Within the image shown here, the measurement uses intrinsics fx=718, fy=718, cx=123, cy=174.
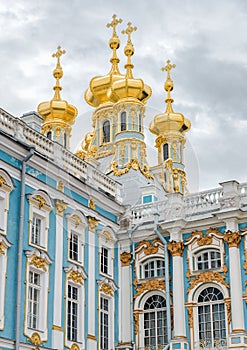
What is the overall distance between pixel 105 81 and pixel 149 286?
15.7 m

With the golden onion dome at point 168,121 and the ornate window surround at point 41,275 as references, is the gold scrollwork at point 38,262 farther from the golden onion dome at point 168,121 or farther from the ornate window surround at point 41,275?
the golden onion dome at point 168,121

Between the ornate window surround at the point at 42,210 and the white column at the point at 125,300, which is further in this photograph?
the white column at the point at 125,300

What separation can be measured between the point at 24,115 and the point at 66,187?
3.61 m

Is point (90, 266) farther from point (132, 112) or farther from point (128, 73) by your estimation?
point (128, 73)

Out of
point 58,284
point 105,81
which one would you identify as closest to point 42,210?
point 58,284

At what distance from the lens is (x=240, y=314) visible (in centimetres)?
2094

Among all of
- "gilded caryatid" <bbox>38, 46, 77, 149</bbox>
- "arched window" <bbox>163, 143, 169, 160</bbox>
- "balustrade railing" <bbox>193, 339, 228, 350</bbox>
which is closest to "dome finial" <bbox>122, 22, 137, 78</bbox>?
"gilded caryatid" <bbox>38, 46, 77, 149</bbox>

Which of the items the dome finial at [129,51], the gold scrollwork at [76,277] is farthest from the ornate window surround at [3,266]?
the dome finial at [129,51]

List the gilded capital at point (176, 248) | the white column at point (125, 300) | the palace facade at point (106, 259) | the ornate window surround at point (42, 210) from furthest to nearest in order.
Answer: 1. the white column at point (125, 300)
2. the gilded capital at point (176, 248)
3. the ornate window surround at point (42, 210)
4. the palace facade at point (106, 259)

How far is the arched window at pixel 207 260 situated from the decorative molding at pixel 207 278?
31cm

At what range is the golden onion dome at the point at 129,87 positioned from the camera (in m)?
33.0

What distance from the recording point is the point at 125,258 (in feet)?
77.6

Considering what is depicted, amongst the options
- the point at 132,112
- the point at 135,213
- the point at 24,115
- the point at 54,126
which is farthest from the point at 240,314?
the point at 54,126

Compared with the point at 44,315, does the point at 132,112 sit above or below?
above
